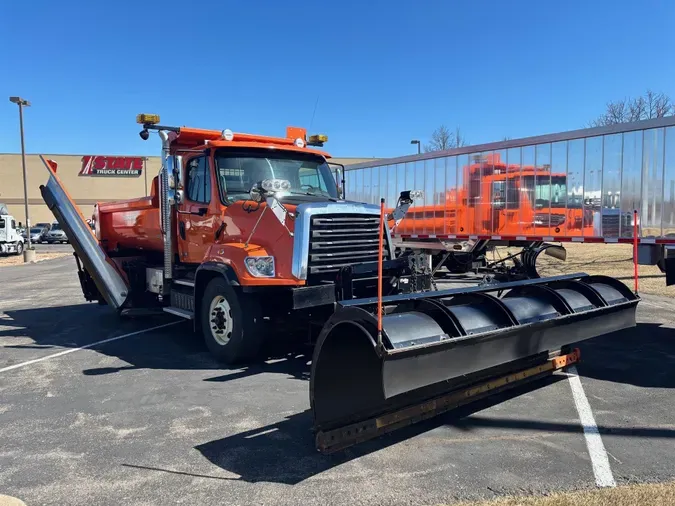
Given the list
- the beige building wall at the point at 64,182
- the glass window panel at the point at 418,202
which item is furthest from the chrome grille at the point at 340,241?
the beige building wall at the point at 64,182

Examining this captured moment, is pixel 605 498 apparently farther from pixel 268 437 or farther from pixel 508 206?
pixel 508 206

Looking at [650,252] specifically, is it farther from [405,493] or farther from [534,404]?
[405,493]

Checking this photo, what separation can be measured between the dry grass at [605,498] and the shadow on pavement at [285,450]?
40.0 inches

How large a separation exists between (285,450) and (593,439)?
2.35m

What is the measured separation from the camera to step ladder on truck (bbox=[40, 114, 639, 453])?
3.83 meters

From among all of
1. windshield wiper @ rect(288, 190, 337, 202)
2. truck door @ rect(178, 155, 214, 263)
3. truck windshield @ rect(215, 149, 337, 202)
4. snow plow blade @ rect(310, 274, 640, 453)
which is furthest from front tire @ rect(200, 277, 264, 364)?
snow plow blade @ rect(310, 274, 640, 453)

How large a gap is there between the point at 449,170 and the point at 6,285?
13.2m

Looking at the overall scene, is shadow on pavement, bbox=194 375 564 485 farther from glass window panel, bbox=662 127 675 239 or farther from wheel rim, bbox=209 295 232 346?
glass window panel, bbox=662 127 675 239

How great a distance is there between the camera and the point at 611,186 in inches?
352

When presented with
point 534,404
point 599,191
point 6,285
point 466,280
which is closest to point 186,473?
point 534,404

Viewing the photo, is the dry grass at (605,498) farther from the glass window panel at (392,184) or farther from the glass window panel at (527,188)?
the glass window panel at (392,184)

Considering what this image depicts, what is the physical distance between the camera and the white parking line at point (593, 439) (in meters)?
3.46

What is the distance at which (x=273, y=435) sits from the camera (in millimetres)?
4254

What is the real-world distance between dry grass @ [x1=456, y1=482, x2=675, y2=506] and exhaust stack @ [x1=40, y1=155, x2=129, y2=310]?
6.80 meters
